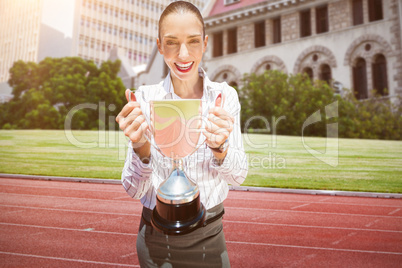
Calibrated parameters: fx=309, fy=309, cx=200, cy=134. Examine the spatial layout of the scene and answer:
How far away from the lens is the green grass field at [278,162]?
6.04 meters

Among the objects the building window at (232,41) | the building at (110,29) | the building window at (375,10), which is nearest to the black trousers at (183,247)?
the building window at (375,10)

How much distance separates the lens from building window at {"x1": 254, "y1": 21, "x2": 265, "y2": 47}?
17692mm

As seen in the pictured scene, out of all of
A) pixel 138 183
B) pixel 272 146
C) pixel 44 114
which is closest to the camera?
pixel 138 183

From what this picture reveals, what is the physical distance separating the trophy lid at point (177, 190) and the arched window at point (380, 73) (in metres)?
15.5

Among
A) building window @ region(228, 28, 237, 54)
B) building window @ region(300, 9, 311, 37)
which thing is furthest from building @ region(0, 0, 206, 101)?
building window @ region(300, 9, 311, 37)

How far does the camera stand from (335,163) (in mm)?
7148

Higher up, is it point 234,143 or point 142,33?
point 142,33

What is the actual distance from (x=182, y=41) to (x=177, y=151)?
42 cm

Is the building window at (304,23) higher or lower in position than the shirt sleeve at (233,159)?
higher

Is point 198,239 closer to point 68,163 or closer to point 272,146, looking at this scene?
point 68,163

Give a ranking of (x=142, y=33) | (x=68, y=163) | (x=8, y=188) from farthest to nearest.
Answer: (x=142, y=33) < (x=68, y=163) < (x=8, y=188)

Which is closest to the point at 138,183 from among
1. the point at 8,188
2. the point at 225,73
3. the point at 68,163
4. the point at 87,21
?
the point at 8,188

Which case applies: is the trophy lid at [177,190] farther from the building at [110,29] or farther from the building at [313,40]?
the building at [110,29]

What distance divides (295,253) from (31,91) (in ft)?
48.0
